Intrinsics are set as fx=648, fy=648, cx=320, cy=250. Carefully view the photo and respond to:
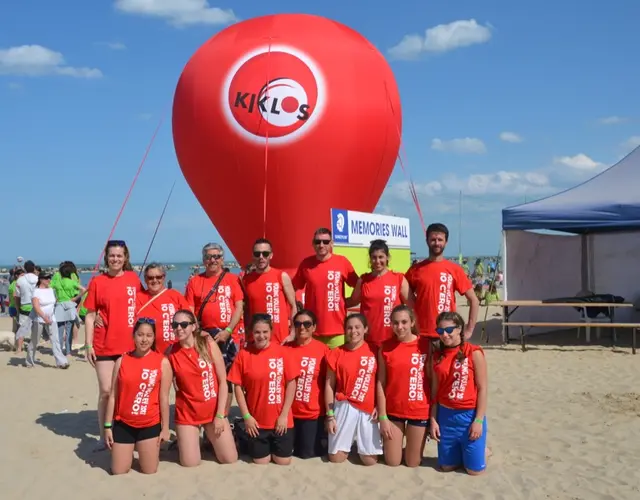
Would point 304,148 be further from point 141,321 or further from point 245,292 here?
point 141,321

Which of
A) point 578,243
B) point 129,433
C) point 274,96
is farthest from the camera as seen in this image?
point 578,243

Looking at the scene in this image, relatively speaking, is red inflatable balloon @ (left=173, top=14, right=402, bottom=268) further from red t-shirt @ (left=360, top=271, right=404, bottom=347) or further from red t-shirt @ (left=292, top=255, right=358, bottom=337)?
red t-shirt @ (left=360, top=271, right=404, bottom=347)

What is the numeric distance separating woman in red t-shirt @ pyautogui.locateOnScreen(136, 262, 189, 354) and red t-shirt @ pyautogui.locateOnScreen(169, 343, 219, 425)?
33 centimetres

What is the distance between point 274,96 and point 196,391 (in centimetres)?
449

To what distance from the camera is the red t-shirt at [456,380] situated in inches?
156

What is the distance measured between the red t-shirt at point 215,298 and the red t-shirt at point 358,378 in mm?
898

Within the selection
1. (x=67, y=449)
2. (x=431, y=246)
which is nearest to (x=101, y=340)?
(x=67, y=449)

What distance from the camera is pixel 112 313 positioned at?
178 inches

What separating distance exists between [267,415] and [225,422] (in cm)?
28

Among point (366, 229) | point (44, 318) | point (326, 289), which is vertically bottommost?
point (44, 318)

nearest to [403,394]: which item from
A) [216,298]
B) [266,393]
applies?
[266,393]

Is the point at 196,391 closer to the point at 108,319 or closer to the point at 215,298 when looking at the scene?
the point at 215,298

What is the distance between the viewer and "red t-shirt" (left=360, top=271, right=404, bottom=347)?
4531 millimetres

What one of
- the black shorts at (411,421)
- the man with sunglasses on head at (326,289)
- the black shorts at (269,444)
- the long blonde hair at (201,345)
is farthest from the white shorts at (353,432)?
the long blonde hair at (201,345)
